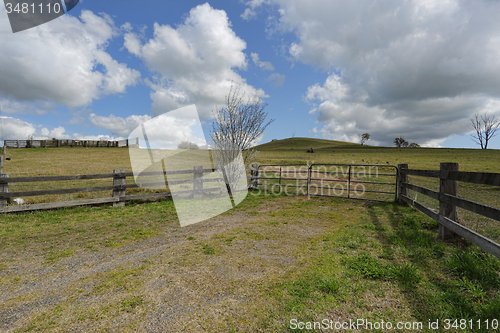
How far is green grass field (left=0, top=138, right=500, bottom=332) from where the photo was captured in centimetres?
255

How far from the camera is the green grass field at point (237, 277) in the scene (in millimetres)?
2549

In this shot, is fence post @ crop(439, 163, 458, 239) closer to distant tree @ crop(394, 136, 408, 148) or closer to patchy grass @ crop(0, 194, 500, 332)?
patchy grass @ crop(0, 194, 500, 332)

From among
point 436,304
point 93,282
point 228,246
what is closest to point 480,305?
point 436,304

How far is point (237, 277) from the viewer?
135 inches

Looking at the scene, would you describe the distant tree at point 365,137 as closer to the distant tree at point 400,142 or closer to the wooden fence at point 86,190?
the distant tree at point 400,142

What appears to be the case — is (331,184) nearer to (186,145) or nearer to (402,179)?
(402,179)

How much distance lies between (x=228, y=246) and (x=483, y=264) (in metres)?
4.04

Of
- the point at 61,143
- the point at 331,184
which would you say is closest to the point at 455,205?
the point at 331,184

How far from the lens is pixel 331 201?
9.88m

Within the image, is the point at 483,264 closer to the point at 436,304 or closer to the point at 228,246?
the point at 436,304
